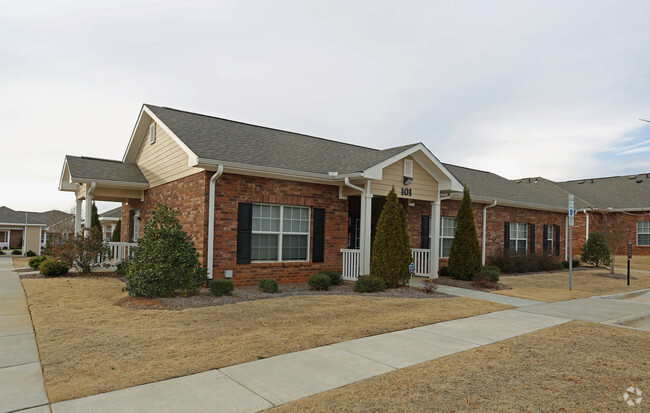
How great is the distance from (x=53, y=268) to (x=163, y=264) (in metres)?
6.60

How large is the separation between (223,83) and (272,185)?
5.63 m

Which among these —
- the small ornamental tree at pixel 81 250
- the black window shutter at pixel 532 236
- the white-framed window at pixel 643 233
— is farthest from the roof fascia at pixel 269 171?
the white-framed window at pixel 643 233

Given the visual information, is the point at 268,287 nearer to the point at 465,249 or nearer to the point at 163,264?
the point at 163,264

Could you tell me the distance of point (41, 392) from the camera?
389cm

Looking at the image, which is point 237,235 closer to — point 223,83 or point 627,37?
point 223,83

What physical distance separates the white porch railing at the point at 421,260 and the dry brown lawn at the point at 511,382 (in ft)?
26.8

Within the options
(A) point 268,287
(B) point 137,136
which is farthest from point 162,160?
(A) point 268,287

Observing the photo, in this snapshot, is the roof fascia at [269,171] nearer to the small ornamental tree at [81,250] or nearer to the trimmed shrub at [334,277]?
the trimmed shrub at [334,277]

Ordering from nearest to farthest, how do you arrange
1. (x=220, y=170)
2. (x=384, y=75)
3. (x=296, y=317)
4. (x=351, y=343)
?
(x=351, y=343)
(x=296, y=317)
(x=220, y=170)
(x=384, y=75)

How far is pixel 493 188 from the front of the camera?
63.9 feet

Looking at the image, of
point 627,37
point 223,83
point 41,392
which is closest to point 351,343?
point 41,392

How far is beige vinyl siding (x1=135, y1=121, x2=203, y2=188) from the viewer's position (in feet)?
39.1

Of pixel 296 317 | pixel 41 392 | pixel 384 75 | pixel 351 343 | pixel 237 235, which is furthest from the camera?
pixel 384 75

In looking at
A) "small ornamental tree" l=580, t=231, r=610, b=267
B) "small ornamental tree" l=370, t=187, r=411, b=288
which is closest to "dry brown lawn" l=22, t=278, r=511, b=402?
"small ornamental tree" l=370, t=187, r=411, b=288
